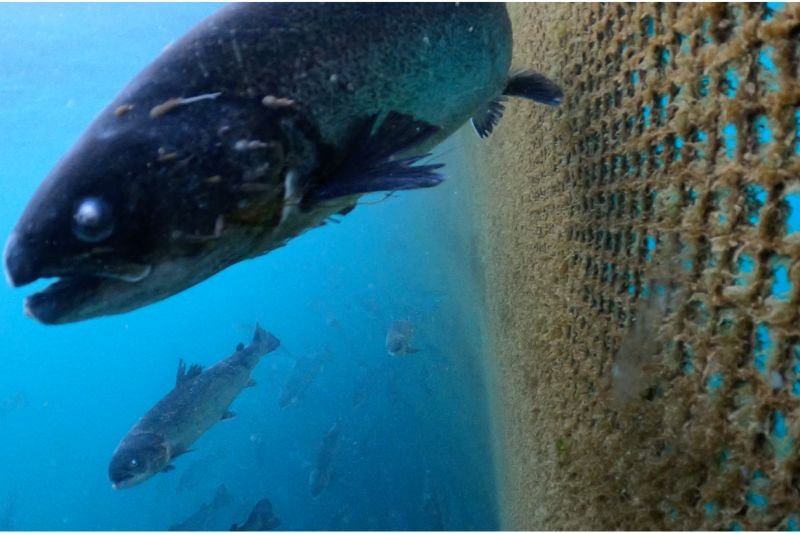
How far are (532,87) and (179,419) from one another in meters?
5.53

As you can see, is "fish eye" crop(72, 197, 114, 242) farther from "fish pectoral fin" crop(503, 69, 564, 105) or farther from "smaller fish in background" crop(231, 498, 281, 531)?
"smaller fish in background" crop(231, 498, 281, 531)

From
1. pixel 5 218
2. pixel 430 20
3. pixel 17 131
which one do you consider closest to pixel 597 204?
pixel 430 20

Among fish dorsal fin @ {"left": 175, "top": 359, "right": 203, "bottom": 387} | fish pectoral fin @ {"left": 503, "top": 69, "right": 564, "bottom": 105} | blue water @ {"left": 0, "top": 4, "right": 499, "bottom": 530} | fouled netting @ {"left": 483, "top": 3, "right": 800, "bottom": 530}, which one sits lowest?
blue water @ {"left": 0, "top": 4, "right": 499, "bottom": 530}

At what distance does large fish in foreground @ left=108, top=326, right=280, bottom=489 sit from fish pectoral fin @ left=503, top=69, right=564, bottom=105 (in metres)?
5.39

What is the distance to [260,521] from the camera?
29.0ft

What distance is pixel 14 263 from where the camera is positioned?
163cm

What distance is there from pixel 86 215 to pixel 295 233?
763 mm

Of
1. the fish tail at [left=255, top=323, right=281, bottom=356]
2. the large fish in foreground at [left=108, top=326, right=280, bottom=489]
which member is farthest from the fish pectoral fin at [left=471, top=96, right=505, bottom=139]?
the fish tail at [left=255, top=323, right=281, bottom=356]

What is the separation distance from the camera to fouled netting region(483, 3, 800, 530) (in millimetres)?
1596

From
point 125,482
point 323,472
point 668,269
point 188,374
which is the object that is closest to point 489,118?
point 668,269

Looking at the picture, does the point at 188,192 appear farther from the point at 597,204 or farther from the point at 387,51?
the point at 597,204

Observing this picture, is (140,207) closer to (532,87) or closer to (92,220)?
(92,220)

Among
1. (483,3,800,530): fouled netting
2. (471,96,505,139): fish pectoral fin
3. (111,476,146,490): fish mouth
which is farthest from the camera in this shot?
(111,476,146,490): fish mouth

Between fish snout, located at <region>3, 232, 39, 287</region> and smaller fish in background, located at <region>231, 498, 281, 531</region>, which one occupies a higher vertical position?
fish snout, located at <region>3, 232, 39, 287</region>
